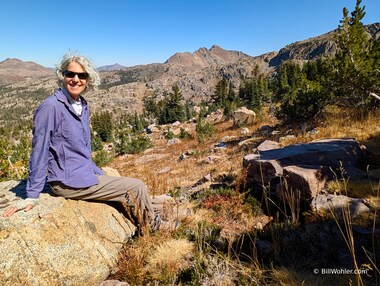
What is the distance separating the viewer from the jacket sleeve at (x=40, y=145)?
328 centimetres

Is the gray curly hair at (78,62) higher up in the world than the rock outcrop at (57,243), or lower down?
higher up

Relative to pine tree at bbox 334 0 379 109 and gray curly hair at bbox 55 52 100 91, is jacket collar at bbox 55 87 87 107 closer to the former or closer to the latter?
gray curly hair at bbox 55 52 100 91

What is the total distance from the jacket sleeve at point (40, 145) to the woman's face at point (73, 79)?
47 centimetres

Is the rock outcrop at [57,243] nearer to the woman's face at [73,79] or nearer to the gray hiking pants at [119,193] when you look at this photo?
the gray hiking pants at [119,193]

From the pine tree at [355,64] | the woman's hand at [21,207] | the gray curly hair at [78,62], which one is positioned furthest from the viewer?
the pine tree at [355,64]

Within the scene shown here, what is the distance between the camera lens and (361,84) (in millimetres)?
10516

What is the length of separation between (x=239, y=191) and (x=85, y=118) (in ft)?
12.8

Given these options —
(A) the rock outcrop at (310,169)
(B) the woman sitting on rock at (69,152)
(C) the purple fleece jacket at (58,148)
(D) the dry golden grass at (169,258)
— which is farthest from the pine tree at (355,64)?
(C) the purple fleece jacket at (58,148)

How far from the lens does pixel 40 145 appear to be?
3283 mm

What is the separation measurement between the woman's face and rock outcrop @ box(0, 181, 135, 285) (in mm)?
1633

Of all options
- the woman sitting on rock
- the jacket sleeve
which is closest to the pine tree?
the woman sitting on rock

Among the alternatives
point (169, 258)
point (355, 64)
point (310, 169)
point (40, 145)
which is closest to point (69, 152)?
point (40, 145)

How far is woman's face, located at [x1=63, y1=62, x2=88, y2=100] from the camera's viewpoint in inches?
144

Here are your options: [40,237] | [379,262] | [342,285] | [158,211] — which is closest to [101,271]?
[40,237]
